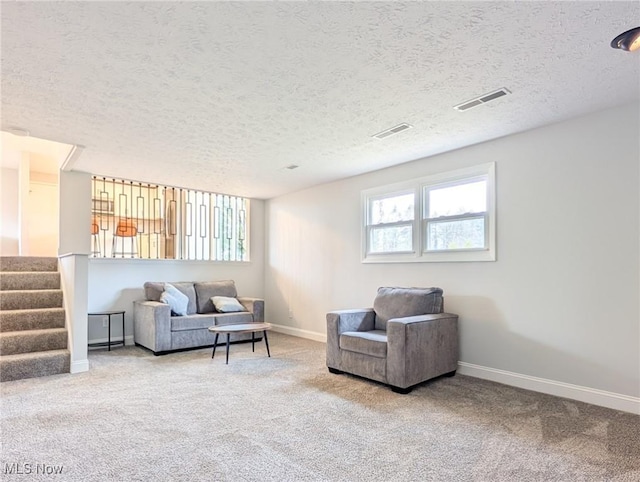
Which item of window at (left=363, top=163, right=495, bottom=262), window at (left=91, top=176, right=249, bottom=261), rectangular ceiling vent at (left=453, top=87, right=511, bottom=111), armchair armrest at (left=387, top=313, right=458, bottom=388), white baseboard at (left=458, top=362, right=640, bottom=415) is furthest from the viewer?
window at (left=91, top=176, right=249, bottom=261)

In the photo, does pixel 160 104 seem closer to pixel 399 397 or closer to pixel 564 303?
pixel 399 397

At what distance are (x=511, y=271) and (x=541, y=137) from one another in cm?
125

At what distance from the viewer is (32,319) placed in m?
4.27

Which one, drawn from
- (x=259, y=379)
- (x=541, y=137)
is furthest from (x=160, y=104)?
(x=541, y=137)

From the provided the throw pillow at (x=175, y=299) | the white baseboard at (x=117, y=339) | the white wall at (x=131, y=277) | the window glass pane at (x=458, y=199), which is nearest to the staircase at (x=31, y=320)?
the white wall at (x=131, y=277)

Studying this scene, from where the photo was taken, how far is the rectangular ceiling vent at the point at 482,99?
2.78m

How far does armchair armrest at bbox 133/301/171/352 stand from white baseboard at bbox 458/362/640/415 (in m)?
3.45

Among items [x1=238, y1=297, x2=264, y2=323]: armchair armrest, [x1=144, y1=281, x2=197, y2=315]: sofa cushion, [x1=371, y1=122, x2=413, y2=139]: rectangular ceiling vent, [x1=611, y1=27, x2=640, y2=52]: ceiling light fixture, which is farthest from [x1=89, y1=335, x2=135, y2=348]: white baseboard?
[x1=611, y1=27, x2=640, y2=52]: ceiling light fixture

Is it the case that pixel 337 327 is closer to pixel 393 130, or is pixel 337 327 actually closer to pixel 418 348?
pixel 418 348

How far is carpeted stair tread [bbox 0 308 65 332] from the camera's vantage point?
4.15m

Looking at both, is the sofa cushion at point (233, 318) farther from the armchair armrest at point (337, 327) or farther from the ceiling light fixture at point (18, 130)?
the ceiling light fixture at point (18, 130)

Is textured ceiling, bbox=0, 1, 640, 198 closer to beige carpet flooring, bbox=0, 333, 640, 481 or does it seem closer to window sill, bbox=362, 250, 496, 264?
window sill, bbox=362, 250, 496, 264

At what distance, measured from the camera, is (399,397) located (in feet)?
10.4

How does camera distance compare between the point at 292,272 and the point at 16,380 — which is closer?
the point at 16,380
